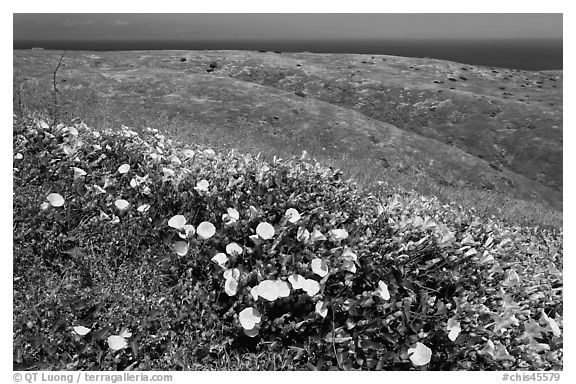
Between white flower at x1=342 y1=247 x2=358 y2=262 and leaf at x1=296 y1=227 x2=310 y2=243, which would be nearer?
white flower at x1=342 y1=247 x2=358 y2=262

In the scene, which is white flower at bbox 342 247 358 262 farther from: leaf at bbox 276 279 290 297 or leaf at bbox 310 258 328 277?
leaf at bbox 276 279 290 297

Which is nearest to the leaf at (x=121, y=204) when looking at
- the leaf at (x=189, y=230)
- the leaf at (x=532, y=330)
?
the leaf at (x=189, y=230)

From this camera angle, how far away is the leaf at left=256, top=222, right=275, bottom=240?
4.82m

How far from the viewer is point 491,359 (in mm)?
4516

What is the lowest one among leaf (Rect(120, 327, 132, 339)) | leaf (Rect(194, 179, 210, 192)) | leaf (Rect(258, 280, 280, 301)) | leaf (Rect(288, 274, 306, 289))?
leaf (Rect(120, 327, 132, 339))

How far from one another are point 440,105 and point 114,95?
42621mm

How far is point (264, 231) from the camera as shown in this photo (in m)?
4.86

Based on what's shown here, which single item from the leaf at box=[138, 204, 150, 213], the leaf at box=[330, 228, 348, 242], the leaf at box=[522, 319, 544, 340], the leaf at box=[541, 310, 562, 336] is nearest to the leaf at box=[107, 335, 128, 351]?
the leaf at box=[138, 204, 150, 213]

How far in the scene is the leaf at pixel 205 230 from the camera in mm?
4902

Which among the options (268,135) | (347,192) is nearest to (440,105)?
(268,135)

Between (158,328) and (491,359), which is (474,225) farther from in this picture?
(158,328)

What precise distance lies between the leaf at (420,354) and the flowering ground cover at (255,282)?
0.6 inches

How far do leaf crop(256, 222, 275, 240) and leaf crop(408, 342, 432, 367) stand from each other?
1711mm

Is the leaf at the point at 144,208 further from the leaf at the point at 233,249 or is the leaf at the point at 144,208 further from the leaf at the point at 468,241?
the leaf at the point at 468,241
